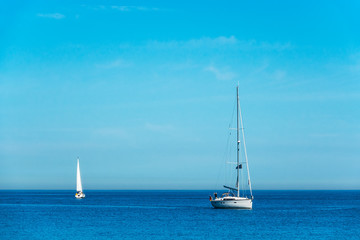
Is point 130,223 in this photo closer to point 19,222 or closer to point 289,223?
point 19,222

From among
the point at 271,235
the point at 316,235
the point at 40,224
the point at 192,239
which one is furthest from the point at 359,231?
the point at 40,224

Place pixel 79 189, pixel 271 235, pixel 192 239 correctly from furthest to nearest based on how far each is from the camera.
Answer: pixel 79 189, pixel 271 235, pixel 192 239

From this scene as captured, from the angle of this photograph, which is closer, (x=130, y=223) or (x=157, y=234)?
(x=157, y=234)

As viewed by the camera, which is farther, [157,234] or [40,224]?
[40,224]

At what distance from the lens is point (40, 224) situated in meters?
70.2

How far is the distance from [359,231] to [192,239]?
22082mm

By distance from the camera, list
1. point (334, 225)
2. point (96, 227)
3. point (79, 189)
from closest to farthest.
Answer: point (96, 227) → point (334, 225) → point (79, 189)

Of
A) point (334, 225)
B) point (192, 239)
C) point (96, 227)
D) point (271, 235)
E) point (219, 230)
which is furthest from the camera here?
point (334, 225)

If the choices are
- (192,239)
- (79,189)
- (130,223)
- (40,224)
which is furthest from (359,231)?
(79,189)

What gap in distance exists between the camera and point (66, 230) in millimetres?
62750

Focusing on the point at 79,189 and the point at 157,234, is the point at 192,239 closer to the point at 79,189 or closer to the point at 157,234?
the point at 157,234

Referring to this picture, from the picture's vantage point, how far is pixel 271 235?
57.8 m

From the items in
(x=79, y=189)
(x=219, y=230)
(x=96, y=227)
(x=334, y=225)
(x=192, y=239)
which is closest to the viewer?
(x=192, y=239)

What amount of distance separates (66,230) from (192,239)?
1744cm
